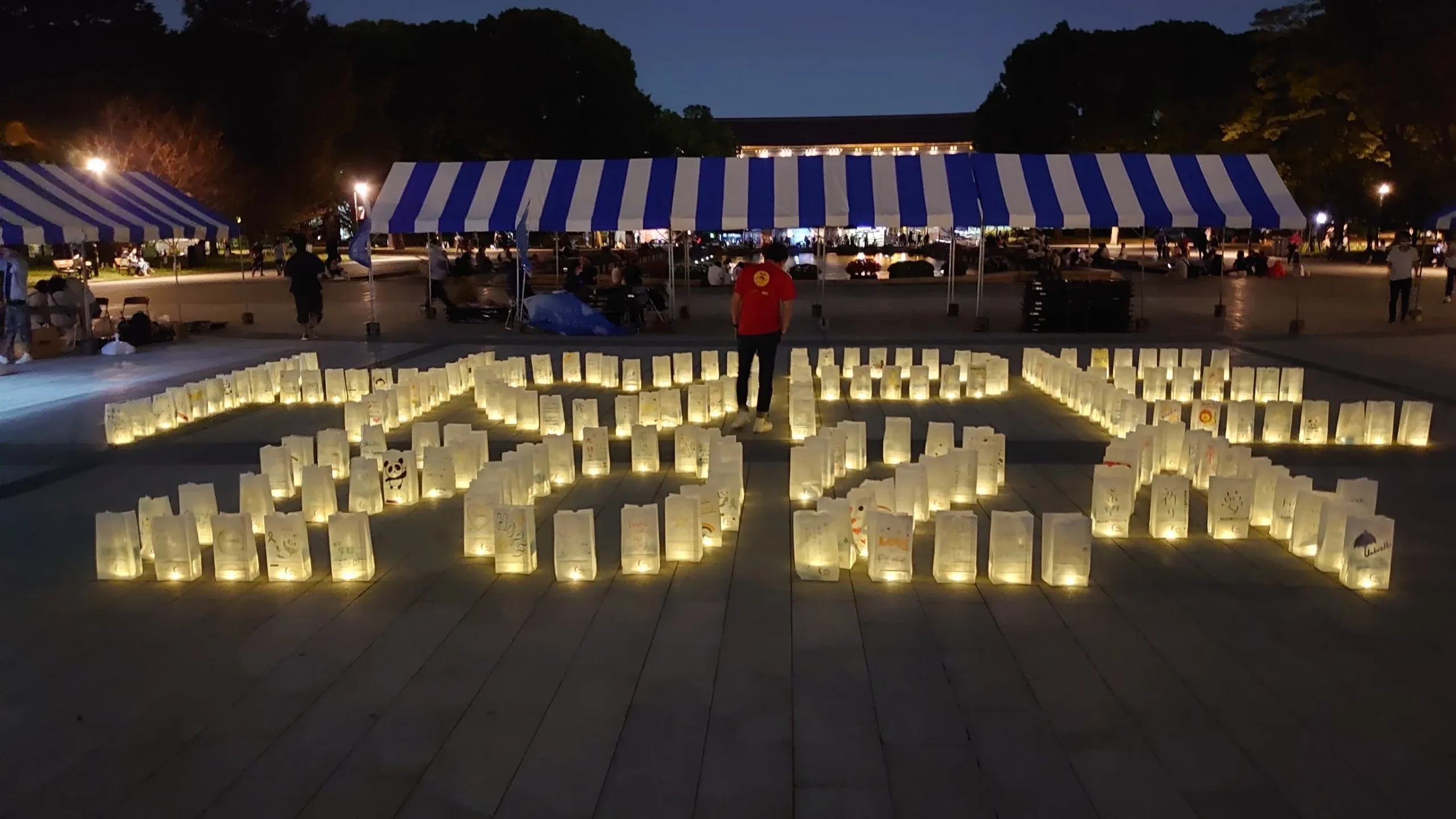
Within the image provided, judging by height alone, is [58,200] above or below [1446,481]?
above

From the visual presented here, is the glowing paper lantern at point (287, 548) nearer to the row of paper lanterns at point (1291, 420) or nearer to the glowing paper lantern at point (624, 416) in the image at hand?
the glowing paper lantern at point (624, 416)

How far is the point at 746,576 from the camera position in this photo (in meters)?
5.08

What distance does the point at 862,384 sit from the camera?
32.8 feet

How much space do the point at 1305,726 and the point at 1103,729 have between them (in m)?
0.71

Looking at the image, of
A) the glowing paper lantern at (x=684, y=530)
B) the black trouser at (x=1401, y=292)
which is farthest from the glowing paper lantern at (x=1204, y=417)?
the black trouser at (x=1401, y=292)

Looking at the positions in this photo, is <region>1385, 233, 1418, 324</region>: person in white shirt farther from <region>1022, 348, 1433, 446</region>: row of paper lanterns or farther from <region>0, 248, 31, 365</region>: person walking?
<region>0, 248, 31, 365</region>: person walking

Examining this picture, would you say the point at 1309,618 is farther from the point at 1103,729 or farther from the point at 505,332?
the point at 505,332

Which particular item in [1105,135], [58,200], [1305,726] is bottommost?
[1305,726]

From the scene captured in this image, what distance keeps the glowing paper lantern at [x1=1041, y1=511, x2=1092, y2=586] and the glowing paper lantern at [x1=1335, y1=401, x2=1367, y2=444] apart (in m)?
4.40

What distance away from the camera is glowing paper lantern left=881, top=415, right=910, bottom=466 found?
728 cm

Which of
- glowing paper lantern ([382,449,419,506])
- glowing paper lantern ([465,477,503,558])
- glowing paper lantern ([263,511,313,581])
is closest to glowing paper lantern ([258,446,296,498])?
glowing paper lantern ([382,449,419,506])

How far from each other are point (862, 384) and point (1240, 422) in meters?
3.41

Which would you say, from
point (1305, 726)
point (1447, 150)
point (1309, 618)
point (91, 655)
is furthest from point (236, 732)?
point (1447, 150)

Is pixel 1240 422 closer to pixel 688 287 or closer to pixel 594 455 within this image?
pixel 594 455
